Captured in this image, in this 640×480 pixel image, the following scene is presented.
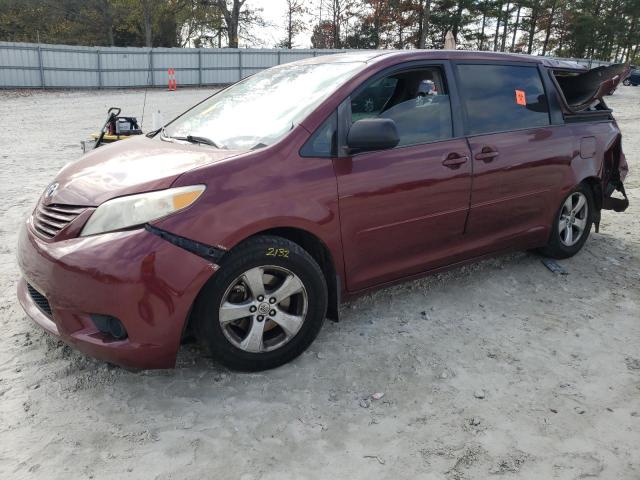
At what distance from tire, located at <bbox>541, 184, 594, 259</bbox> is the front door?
1311 millimetres

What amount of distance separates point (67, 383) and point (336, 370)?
1.43 meters

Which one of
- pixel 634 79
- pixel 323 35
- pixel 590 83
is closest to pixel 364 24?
pixel 323 35

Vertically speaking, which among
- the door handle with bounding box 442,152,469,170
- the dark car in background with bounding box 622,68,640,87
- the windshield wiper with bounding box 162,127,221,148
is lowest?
the door handle with bounding box 442,152,469,170

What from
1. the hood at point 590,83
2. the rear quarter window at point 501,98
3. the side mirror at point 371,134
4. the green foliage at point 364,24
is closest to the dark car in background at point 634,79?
the green foliage at point 364,24

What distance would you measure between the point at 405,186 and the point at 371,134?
479 mm

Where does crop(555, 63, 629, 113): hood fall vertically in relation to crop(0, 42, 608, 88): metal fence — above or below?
below

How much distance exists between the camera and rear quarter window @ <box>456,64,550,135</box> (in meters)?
3.74

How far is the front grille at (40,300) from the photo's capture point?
278 centimetres

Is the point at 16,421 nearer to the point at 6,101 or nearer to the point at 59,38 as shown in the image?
the point at 6,101

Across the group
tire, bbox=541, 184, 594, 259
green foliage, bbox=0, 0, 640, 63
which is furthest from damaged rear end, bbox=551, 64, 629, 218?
green foliage, bbox=0, 0, 640, 63

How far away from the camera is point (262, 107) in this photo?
342 centimetres

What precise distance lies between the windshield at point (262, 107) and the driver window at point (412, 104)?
0.20 metres

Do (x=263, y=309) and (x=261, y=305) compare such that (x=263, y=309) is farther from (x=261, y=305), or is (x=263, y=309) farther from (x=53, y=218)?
(x=53, y=218)

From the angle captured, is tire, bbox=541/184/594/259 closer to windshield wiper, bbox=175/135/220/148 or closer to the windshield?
the windshield
